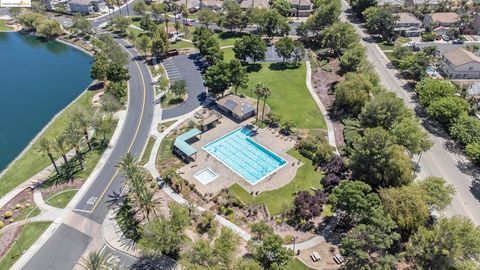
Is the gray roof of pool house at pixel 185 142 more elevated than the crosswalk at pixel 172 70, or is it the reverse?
the crosswalk at pixel 172 70

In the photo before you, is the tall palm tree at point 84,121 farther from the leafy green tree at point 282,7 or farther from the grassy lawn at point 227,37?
the leafy green tree at point 282,7

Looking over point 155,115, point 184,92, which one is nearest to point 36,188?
point 155,115

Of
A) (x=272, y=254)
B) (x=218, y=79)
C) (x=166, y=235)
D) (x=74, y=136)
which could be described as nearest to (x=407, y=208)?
(x=272, y=254)

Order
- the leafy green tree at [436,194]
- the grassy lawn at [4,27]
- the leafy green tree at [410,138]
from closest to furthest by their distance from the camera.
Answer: the leafy green tree at [436,194]
the leafy green tree at [410,138]
the grassy lawn at [4,27]

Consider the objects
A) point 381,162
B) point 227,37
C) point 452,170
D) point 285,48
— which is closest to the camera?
point 381,162

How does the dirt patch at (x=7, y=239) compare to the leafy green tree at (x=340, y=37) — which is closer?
the dirt patch at (x=7, y=239)

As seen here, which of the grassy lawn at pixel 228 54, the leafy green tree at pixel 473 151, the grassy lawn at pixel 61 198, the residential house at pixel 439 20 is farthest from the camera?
the residential house at pixel 439 20

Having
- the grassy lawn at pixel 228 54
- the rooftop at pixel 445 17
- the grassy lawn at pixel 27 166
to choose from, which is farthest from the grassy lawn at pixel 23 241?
the rooftop at pixel 445 17

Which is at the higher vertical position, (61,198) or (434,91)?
(434,91)

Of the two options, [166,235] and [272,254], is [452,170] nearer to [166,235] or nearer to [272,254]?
[272,254]
